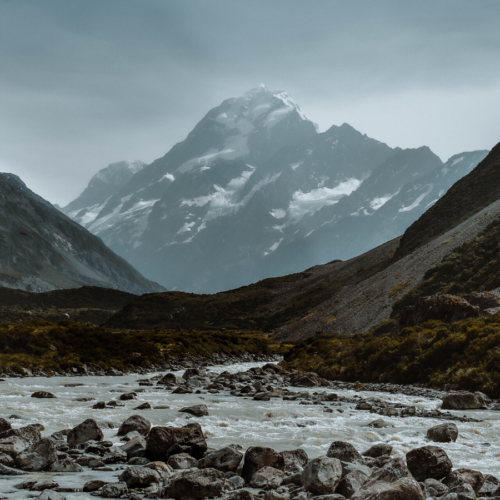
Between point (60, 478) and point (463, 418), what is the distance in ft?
52.7

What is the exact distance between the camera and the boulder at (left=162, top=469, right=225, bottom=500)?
9.61 meters

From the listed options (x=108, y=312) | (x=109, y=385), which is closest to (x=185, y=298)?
(x=108, y=312)

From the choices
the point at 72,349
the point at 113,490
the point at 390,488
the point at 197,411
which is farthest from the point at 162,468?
the point at 72,349

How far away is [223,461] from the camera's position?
38.8 ft

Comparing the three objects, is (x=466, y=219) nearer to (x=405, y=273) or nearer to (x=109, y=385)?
(x=405, y=273)

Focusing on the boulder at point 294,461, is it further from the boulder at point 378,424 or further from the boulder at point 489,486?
the boulder at point 378,424

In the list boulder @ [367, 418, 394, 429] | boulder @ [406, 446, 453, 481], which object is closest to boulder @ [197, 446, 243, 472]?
boulder @ [406, 446, 453, 481]

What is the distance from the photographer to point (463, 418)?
760 inches

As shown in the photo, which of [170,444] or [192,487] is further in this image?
[170,444]

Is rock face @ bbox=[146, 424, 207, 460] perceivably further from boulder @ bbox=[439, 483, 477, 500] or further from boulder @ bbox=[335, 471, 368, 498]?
boulder @ bbox=[439, 483, 477, 500]

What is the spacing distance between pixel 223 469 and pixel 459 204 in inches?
4144

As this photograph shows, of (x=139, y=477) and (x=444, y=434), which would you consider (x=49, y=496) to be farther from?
(x=444, y=434)


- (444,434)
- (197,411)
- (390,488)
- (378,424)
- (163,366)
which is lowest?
(163,366)

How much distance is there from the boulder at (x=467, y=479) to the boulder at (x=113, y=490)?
23.3 feet
